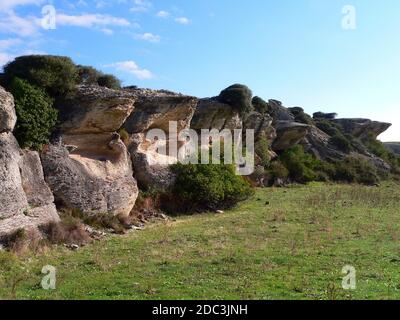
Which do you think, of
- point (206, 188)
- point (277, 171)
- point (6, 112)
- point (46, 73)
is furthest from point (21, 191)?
point (277, 171)

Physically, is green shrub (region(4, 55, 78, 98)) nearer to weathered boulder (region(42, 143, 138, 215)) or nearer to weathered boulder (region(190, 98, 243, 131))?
weathered boulder (region(42, 143, 138, 215))

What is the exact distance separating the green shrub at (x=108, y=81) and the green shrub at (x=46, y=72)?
5906mm

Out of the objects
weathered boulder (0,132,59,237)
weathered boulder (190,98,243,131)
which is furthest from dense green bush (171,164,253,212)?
weathered boulder (0,132,59,237)

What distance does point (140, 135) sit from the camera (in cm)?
2497

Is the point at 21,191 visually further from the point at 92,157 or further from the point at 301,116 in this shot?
the point at 301,116

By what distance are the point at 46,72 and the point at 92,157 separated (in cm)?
414

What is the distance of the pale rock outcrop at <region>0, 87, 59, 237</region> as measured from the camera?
14429 mm

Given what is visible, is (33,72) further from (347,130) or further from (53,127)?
(347,130)

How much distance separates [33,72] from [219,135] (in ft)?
60.5

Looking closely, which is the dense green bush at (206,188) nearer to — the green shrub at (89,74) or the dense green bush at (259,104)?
the green shrub at (89,74)

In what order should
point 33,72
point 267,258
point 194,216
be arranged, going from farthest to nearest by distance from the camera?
point 194,216 → point 33,72 → point 267,258

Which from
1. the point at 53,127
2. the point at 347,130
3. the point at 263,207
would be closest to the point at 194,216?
the point at 263,207

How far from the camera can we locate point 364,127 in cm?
6800

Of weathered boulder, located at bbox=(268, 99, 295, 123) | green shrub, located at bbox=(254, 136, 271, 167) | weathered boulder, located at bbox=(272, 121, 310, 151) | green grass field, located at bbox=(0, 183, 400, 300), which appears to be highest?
weathered boulder, located at bbox=(268, 99, 295, 123)
